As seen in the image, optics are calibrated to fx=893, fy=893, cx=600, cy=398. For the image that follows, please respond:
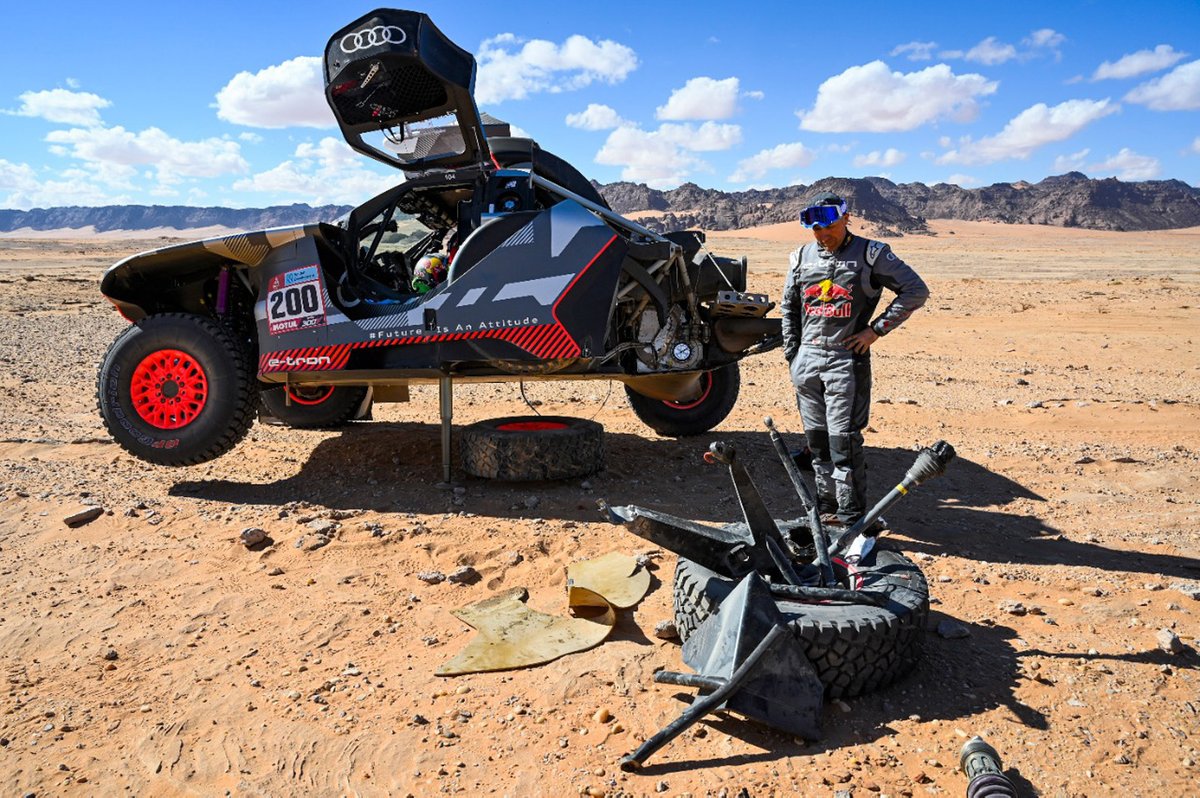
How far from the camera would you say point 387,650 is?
3.46 meters

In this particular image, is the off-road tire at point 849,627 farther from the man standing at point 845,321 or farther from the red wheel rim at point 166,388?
the red wheel rim at point 166,388

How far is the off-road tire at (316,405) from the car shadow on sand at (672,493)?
0.42m

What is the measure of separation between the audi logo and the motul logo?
1847 millimetres

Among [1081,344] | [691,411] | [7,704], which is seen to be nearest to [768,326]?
[691,411]

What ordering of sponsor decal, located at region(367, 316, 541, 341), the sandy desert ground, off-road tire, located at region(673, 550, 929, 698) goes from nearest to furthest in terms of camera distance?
the sandy desert ground
off-road tire, located at region(673, 550, 929, 698)
sponsor decal, located at region(367, 316, 541, 341)

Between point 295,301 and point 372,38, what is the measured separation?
1640mm

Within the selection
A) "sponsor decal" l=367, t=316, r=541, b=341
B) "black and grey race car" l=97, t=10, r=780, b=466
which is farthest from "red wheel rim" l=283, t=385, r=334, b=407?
"sponsor decal" l=367, t=316, r=541, b=341

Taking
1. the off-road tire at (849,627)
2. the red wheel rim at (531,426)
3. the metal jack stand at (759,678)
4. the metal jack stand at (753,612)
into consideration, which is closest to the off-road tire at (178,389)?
the red wheel rim at (531,426)

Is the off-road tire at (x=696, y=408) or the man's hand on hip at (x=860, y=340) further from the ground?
the man's hand on hip at (x=860, y=340)

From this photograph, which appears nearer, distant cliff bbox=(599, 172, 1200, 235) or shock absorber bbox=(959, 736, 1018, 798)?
shock absorber bbox=(959, 736, 1018, 798)

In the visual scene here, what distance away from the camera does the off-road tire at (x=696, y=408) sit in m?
6.99

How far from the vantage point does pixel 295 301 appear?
558 centimetres

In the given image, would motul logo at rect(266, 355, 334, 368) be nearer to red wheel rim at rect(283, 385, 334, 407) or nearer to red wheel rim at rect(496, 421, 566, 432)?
red wheel rim at rect(496, 421, 566, 432)

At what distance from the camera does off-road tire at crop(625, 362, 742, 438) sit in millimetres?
6988
